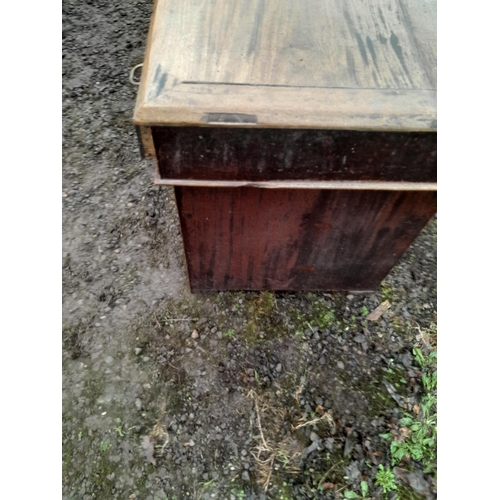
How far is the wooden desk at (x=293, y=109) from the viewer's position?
962 mm

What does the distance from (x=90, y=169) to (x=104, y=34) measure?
1.19 meters

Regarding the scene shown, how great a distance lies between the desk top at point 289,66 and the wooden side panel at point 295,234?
31cm

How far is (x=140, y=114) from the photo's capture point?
924 millimetres

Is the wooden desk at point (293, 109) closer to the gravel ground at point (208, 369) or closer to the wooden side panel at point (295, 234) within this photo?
the wooden side panel at point (295, 234)

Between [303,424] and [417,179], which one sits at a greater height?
[417,179]

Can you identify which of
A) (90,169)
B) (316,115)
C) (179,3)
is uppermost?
(179,3)

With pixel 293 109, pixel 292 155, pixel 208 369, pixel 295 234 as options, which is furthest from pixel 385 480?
pixel 293 109

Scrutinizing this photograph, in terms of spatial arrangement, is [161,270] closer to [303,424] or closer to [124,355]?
[124,355]

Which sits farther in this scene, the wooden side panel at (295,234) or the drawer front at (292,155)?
the wooden side panel at (295,234)

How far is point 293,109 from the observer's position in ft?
3.14

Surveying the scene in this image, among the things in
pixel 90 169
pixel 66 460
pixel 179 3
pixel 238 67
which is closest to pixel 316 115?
pixel 238 67

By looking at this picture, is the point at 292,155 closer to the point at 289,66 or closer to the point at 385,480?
the point at 289,66

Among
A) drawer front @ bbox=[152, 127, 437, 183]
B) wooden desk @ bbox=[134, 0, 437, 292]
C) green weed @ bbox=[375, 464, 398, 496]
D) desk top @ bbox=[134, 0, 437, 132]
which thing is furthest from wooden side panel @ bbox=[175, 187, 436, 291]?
green weed @ bbox=[375, 464, 398, 496]

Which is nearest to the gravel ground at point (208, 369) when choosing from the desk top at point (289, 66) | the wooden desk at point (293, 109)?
the wooden desk at point (293, 109)
